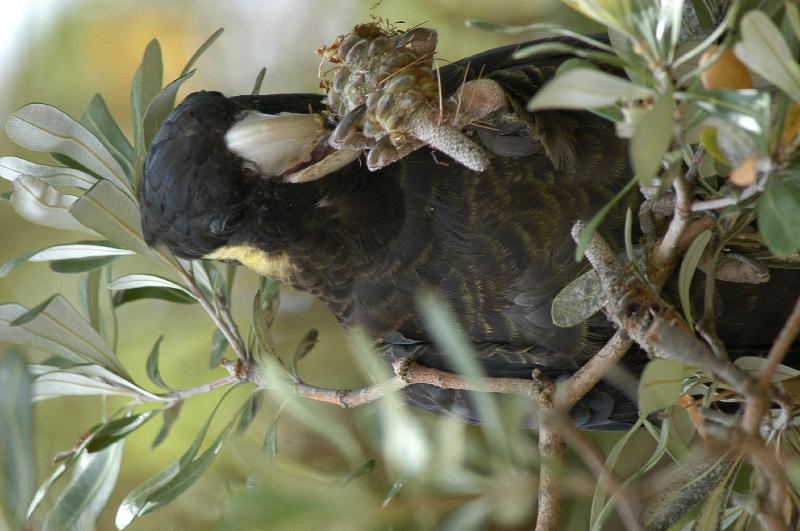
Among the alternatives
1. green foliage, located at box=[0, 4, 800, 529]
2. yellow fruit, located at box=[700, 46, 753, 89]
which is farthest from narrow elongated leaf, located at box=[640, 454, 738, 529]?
yellow fruit, located at box=[700, 46, 753, 89]

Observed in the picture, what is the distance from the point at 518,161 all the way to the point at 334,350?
2.41 ft

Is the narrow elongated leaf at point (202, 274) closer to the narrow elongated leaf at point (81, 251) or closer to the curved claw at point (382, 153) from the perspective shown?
the narrow elongated leaf at point (81, 251)

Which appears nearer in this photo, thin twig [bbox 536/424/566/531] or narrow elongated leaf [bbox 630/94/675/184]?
narrow elongated leaf [bbox 630/94/675/184]

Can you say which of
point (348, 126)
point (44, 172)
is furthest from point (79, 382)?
point (348, 126)

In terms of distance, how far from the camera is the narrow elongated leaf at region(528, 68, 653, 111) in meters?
0.40

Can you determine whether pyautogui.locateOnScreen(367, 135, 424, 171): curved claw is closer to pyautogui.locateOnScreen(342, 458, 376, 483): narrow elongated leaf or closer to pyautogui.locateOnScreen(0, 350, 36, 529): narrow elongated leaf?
pyautogui.locateOnScreen(342, 458, 376, 483): narrow elongated leaf

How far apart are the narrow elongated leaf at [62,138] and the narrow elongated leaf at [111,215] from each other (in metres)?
0.04

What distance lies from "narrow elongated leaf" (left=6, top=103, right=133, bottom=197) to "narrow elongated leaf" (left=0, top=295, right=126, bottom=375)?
0.46ft

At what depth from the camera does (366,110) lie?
568 mm

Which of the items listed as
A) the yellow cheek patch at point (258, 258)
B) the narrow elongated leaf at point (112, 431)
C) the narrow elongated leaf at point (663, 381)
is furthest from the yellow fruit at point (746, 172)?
the narrow elongated leaf at point (112, 431)

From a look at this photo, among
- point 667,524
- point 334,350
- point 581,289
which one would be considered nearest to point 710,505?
point 667,524

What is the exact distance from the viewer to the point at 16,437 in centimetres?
73

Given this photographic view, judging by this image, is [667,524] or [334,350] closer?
[667,524]

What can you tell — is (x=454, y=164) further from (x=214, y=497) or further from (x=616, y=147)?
(x=214, y=497)
